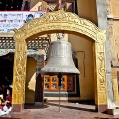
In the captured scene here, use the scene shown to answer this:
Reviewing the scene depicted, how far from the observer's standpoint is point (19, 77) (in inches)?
216

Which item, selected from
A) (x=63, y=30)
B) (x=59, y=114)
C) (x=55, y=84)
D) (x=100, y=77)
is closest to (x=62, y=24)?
(x=63, y=30)

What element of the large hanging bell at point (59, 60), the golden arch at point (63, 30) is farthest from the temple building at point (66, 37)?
the large hanging bell at point (59, 60)

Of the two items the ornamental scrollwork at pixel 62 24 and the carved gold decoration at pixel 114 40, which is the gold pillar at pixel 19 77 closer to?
the ornamental scrollwork at pixel 62 24

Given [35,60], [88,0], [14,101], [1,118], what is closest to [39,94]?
[35,60]

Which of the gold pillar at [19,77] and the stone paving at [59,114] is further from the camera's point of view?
the gold pillar at [19,77]

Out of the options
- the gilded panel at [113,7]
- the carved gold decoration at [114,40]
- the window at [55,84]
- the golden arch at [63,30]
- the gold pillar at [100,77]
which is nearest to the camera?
the gold pillar at [100,77]

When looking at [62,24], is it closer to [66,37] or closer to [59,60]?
[59,60]

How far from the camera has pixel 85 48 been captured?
1101 cm

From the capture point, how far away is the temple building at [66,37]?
5426 millimetres

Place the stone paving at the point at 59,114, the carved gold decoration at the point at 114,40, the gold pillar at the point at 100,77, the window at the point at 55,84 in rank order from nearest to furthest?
the stone paving at the point at 59,114 → the gold pillar at the point at 100,77 → the carved gold decoration at the point at 114,40 → the window at the point at 55,84

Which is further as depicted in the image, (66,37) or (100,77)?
(66,37)

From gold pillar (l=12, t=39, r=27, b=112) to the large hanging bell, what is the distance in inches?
30.6

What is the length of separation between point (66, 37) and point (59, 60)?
232 inches

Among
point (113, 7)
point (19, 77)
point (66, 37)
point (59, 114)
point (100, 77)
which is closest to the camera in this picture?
point (59, 114)
